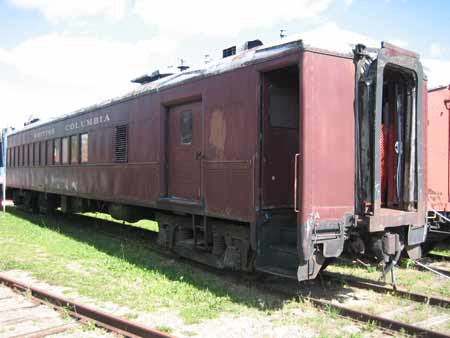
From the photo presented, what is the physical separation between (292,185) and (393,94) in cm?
186

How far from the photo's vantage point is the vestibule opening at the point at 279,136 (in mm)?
6339

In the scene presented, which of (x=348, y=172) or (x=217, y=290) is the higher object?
(x=348, y=172)

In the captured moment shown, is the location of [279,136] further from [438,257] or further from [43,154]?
[43,154]

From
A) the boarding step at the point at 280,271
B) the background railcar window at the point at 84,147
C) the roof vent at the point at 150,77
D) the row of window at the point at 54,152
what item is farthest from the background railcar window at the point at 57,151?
the boarding step at the point at 280,271

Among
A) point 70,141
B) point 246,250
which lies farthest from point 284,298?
point 70,141

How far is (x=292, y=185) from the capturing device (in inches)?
262

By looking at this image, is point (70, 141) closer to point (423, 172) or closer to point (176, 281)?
point (176, 281)

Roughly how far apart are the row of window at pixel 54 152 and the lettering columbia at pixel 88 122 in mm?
240

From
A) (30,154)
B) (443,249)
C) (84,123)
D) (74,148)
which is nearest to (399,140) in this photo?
(443,249)

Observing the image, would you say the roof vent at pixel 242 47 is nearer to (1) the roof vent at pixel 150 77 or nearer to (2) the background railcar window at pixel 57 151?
(1) the roof vent at pixel 150 77

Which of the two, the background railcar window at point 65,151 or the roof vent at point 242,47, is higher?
the roof vent at point 242,47

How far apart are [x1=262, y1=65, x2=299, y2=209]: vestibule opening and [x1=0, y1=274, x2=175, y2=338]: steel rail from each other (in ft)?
7.40

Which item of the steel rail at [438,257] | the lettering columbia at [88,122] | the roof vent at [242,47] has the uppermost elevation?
the roof vent at [242,47]

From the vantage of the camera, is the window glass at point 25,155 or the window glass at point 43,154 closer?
the window glass at point 43,154
